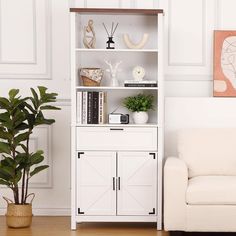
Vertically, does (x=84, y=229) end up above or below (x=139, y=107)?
below

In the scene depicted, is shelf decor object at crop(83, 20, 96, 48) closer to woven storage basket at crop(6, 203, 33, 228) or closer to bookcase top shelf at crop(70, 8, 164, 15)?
bookcase top shelf at crop(70, 8, 164, 15)

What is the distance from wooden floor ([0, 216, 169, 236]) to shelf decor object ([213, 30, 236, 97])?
129cm

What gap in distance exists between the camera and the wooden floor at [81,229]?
4.69 meters

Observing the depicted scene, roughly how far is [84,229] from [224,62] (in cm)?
182

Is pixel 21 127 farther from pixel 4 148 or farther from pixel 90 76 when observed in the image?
pixel 90 76

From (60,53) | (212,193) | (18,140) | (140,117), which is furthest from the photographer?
(60,53)

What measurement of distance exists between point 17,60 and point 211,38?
1.68 m

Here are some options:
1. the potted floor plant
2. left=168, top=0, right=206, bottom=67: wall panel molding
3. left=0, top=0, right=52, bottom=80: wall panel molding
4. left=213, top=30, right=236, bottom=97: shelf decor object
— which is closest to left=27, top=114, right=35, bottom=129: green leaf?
the potted floor plant

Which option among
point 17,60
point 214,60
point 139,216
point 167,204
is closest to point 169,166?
point 167,204

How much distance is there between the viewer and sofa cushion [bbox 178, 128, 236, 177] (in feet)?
15.7

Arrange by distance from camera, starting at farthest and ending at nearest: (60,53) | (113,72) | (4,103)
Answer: (60,53)
(113,72)
(4,103)

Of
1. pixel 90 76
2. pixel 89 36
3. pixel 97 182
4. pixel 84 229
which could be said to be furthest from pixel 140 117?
pixel 84 229

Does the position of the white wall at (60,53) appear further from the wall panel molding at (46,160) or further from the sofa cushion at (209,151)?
the sofa cushion at (209,151)

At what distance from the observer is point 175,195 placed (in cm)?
440
